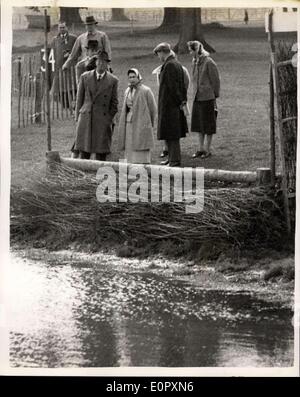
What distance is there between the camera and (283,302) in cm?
908

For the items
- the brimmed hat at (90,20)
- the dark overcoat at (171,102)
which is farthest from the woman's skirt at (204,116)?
the brimmed hat at (90,20)

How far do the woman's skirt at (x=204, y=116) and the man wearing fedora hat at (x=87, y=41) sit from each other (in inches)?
39.4

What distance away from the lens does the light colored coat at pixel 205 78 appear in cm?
1106

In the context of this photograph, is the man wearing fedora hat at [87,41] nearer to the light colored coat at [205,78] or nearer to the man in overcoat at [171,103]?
the man in overcoat at [171,103]

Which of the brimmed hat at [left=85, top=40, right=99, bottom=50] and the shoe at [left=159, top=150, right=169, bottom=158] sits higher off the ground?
the brimmed hat at [left=85, top=40, right=99, bottom=50]

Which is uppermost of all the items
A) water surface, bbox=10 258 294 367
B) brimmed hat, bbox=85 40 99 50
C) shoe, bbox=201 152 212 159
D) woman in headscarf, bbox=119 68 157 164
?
brimmed hat, bbox=85 40 99 50

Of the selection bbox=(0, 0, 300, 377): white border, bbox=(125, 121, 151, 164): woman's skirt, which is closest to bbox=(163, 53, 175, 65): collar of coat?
bbox=(125, 121, 151, 164): woman's skirt

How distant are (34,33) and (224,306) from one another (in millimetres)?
2553

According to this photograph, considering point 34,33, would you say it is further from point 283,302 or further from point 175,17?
point 283,302

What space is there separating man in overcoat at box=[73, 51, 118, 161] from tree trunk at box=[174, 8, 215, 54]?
2.11ft

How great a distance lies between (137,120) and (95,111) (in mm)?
396

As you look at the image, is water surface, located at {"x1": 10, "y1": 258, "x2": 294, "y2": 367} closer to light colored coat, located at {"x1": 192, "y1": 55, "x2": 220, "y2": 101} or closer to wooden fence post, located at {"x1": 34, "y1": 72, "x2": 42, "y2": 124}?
wooden fence post, located at {"x1": 34, "y1": 72, "x2": 42, "y2": 124}

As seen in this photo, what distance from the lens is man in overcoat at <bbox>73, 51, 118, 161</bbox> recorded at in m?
11.0
